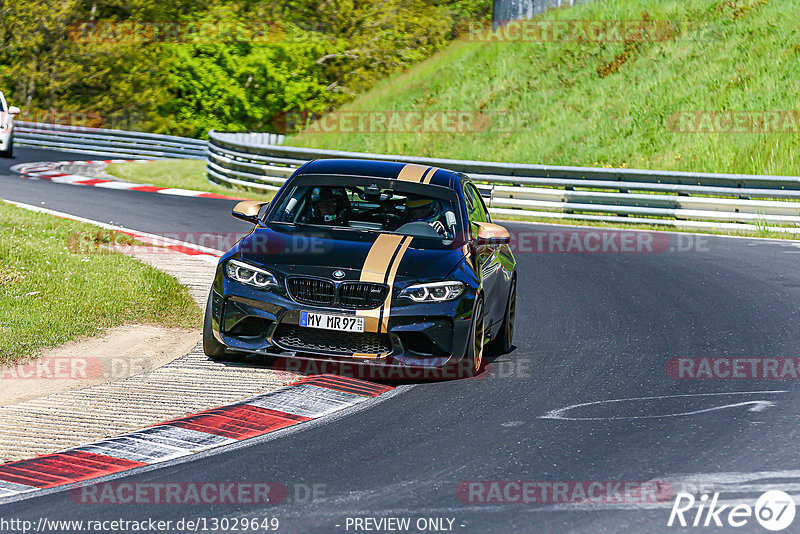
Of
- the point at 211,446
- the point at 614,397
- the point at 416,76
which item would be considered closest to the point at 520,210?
the point at 614,397

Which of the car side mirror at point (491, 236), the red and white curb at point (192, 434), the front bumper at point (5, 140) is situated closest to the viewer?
the red and white curb at point (192, 434)

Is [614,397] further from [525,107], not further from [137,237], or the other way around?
[525,107]

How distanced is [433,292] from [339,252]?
77 centimetres

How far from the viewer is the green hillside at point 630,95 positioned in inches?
1077

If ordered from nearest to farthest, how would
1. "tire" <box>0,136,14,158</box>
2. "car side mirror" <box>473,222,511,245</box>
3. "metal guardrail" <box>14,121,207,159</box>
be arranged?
"car side mirror" <box>473,222,511,245</box>, "tire" <box>0,136,14,158</box>, "metal guardrail" <box>14,121,207,159</box>

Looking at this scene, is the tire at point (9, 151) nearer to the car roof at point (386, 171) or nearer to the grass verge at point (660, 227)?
the grass verge at point (660, 227)

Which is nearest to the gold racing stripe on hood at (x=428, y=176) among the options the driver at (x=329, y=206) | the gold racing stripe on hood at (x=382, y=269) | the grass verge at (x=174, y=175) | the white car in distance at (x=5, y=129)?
the driver at (x=329, y=206)

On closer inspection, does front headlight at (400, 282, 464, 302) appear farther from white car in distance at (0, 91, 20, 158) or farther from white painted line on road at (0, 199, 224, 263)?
white car in distance at (0, 91, 20, 158)

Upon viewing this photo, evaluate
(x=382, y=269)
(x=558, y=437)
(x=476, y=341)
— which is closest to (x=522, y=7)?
(x=476, y=341)

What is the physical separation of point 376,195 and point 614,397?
298 centimetres

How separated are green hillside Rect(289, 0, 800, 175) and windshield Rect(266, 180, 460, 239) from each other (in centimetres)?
1742

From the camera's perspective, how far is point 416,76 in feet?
129

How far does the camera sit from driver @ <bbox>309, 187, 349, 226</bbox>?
9.23 meters

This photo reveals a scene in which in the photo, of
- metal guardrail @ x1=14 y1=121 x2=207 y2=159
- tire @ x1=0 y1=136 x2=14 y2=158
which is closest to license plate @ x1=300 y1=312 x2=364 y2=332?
tire @ x1=0 y1=136 x2=14 y2=158
